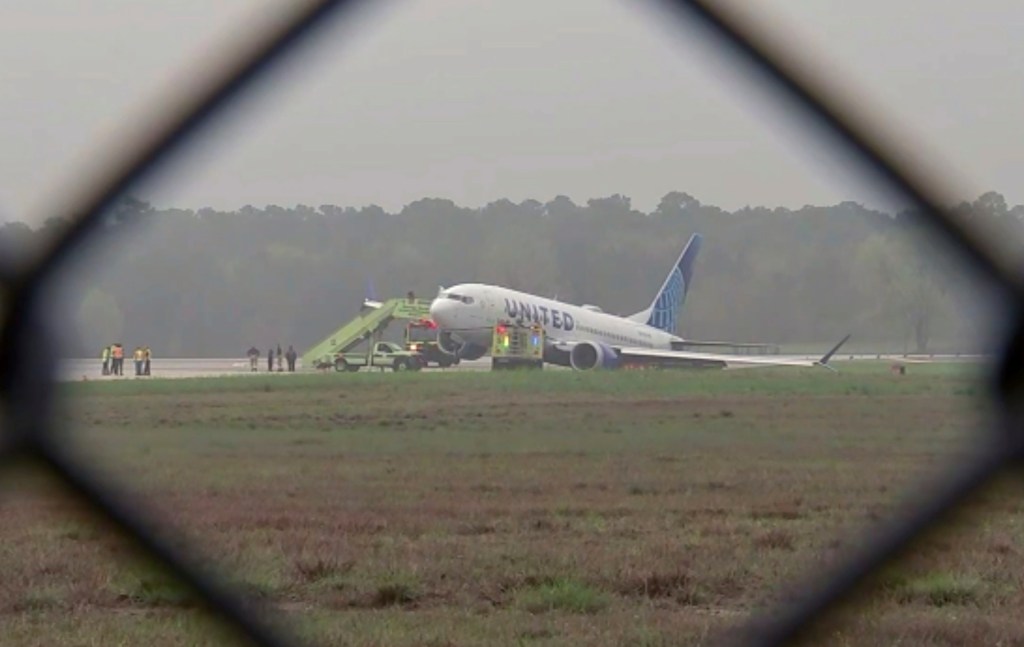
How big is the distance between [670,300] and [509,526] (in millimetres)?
27965

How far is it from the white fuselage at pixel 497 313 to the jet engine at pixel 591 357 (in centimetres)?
27

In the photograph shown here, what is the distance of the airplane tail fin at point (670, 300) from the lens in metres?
29.7

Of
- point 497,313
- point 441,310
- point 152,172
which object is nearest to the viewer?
point 152,172

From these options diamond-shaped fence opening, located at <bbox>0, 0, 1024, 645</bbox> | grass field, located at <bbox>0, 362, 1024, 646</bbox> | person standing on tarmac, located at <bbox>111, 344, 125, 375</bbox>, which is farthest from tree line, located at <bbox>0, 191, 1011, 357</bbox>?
diamond-shaped fence opening, located at <bbox>0, 0, 1024, 645</bbox>

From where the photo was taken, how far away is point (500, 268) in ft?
85.7

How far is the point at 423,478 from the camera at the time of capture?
873 cm

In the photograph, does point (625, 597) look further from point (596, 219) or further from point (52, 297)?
point (596, 219)

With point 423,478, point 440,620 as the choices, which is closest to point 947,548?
point 440,620

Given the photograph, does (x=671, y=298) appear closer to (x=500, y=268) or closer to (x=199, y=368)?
(x=500, y=268)

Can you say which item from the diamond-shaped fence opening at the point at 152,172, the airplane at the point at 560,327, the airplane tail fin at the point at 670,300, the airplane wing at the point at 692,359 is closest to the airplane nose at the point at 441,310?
the airplane at the point at 560,327

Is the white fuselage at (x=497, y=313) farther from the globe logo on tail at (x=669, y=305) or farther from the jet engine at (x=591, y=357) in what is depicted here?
the globe logo on tail at (x=669, y=305)

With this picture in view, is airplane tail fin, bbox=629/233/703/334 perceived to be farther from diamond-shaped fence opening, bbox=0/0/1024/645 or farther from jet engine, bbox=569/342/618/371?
diamond-shaped fence opening, bbox=0/0/1024/645

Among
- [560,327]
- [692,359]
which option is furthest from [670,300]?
[560,327]

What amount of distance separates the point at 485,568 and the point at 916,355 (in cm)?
1172
